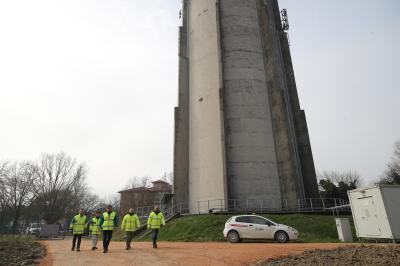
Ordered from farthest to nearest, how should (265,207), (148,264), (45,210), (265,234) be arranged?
1. (45,210)
2. (265,207)
3. (265,234)
4. (148,264)

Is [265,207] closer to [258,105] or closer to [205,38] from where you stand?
[258,105]

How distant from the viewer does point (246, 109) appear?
25953 millimetres

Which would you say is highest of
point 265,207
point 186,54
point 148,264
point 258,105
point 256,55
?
point 186,54

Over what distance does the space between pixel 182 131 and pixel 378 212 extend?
60.1 feet

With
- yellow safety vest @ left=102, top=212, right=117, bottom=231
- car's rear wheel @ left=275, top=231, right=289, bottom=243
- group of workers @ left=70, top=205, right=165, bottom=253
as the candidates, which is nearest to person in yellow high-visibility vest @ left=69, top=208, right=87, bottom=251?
group of workers @ left=70, top=205, right=165, bottom=253

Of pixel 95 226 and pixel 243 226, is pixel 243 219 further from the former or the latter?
pixel 95 226

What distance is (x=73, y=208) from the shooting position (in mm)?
56938

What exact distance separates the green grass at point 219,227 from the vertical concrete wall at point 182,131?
5.42 meters

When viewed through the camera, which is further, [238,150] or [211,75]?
[211,75]

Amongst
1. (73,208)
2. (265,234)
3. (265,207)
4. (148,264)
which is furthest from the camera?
(73,208)

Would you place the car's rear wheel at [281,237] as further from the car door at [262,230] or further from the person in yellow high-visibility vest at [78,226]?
the person in yellow high-visibility vest at [78,226]

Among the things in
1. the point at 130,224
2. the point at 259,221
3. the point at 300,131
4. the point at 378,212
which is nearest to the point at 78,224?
the point at 130,224

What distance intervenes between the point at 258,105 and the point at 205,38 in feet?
29.2

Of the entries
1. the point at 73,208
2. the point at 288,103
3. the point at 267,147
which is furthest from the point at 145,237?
the point at 73,208
